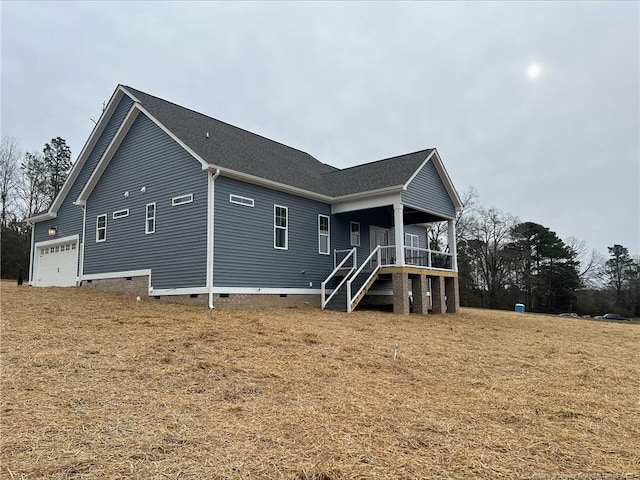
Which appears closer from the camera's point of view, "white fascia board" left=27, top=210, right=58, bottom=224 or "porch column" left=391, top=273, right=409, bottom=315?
"porch column" left=391, top=273, right=409, bottom=315

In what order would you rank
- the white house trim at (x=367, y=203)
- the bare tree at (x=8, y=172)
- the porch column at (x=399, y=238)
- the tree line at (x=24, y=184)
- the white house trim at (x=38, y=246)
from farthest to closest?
the bare tree at (x=8, y=172) → the tree line at (x=24, y=184) → the white house trim at (x=38, y=246) → the white house trim at (x=367, y=203) → the porch column at (x=399, y=238)

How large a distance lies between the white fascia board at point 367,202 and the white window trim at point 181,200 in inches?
220

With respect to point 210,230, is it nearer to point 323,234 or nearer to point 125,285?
point 125,285

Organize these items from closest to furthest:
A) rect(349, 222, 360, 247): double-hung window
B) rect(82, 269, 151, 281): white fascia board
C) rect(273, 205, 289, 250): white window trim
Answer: rect(273, 205, 289, 250): white window trim < rect(82, 269, 151, 281): white fascia board < rect(349, 222, 360, 247): double-hung window

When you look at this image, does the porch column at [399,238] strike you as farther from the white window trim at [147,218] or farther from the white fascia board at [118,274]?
the white fascia board at [118,274]

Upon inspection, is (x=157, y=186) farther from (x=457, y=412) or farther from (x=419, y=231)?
(x=419, y=231)

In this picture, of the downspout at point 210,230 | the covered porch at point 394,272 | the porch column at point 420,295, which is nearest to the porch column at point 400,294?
the covered porch at point 394,272

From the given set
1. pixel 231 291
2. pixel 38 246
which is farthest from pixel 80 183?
pixel 231 291

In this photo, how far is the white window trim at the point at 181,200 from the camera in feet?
42.6

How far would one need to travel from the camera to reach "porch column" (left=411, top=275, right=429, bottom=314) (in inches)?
600

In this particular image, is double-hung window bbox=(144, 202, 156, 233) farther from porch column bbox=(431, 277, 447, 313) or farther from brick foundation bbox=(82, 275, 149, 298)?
porch column bbox=(431, 277, 447, 313)

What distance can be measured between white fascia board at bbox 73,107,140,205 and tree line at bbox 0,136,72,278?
63.4ft

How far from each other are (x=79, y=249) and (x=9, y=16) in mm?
8922

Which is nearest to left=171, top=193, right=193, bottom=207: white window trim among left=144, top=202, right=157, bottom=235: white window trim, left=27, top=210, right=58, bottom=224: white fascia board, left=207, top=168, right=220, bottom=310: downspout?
left=207, top=168, right=220, bottom=310: downspout
